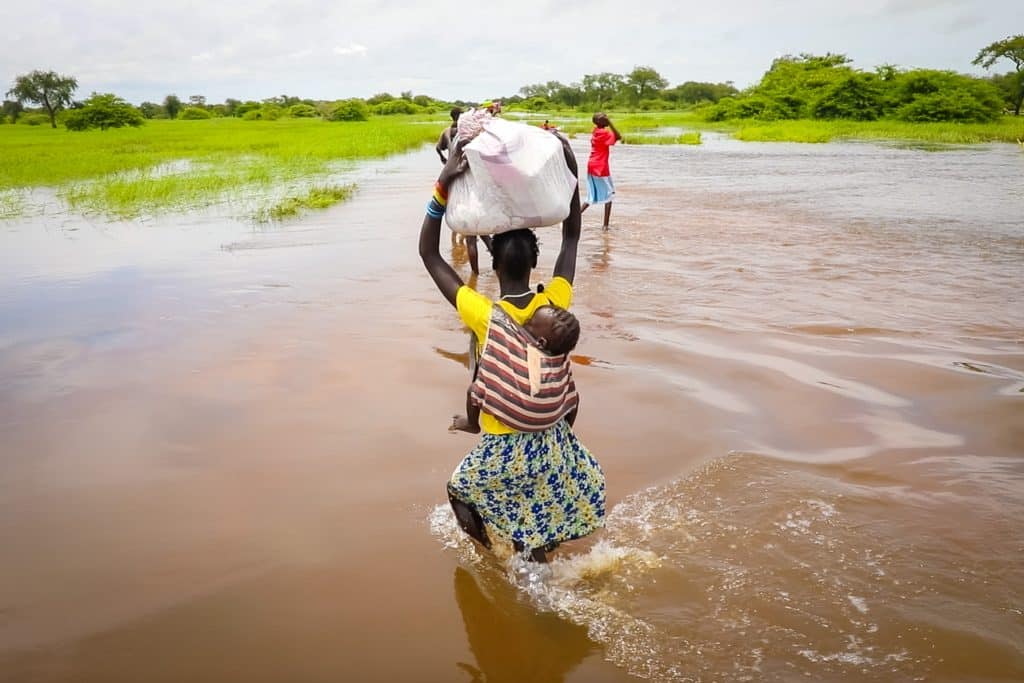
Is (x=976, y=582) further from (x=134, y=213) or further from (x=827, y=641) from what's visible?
(x=134, y=213)

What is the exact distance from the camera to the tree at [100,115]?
39438mm

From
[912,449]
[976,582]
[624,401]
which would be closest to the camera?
[976,582]

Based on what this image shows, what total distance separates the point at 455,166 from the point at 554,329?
609 millimetres

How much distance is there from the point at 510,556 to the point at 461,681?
0.62 m

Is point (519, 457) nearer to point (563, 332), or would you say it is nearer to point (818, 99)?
point (563, 332)

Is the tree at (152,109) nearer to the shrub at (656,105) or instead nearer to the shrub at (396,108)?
the shrub at (396,108)

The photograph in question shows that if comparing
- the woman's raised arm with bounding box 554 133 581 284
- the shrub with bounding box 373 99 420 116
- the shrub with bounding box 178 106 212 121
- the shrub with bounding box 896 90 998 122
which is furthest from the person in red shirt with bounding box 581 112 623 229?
the shrub with bounding box 373 99 420 116

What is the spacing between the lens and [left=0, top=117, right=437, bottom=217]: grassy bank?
1394cm

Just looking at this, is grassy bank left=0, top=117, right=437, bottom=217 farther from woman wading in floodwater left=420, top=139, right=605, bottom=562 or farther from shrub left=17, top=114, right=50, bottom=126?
shrub left=17, top=114, right=50, bottom=126

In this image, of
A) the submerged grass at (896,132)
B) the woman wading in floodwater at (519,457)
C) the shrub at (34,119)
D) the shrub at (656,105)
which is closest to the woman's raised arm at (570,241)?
the woman wading in floodwater at (519,457)

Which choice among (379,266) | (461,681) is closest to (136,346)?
(379,266)

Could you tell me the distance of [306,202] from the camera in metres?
13.0

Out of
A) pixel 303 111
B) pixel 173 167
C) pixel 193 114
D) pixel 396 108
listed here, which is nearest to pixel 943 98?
pixel 173 167

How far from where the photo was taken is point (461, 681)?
2236mm
